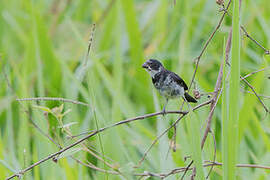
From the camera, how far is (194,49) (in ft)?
12.3

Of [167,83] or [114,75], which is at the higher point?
[114,75]

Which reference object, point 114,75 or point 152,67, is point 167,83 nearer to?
point 152,67

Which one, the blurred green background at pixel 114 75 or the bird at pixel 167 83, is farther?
the blurred green background at pixel 114 75

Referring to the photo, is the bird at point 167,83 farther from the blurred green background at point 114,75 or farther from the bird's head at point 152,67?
the blurred green background at point 114,75

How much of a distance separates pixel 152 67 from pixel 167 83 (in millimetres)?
90

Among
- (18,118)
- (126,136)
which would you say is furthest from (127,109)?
(18,118)

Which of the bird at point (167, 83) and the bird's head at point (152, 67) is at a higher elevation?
the bird's head at point (152, 67)

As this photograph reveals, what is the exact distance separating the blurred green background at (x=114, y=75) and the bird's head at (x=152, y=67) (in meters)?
0.18

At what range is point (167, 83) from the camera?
169cm

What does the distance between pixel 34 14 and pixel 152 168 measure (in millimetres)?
1499

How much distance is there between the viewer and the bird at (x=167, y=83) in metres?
1.63

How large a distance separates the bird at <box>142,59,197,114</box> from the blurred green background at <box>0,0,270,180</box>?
14cm

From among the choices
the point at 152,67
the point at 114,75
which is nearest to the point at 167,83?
the point at 152,67

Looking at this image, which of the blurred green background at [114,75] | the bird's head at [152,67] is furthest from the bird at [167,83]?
the blurred green background at [114,75]
